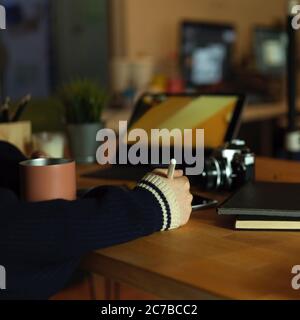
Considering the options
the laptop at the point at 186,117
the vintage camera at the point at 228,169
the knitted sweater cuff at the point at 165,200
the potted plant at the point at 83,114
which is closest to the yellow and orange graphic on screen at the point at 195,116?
the laptop at the point at 186,117

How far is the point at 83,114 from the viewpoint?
140 centimetres

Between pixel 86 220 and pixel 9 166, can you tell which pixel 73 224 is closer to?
pixel 86 220

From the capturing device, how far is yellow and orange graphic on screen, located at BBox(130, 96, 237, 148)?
1297 mm

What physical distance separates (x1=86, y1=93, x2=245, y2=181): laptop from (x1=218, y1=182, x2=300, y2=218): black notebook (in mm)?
276

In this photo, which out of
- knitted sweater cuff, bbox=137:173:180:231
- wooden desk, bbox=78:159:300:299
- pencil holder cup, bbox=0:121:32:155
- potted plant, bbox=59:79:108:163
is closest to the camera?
wooden desk, bbox=78:159:300:299

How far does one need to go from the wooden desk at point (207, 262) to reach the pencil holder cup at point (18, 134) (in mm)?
567

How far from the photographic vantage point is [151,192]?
83 cm

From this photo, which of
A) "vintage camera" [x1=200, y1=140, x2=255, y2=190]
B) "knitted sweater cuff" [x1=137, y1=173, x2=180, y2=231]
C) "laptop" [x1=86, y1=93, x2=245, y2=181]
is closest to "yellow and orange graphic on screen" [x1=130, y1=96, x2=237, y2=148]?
"laptop" [x1=86, y1=93, x2=245, y2=181]

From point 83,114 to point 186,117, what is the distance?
10.1 inches

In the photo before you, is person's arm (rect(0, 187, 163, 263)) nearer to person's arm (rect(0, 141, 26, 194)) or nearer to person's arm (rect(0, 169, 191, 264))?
person's arm (rect(0, 169, 191, 264))

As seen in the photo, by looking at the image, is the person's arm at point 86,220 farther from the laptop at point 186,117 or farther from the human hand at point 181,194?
the laptop at point 186,117

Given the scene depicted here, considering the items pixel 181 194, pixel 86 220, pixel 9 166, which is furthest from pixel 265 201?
pixel 9 166

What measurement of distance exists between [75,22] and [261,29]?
155 centimetres
